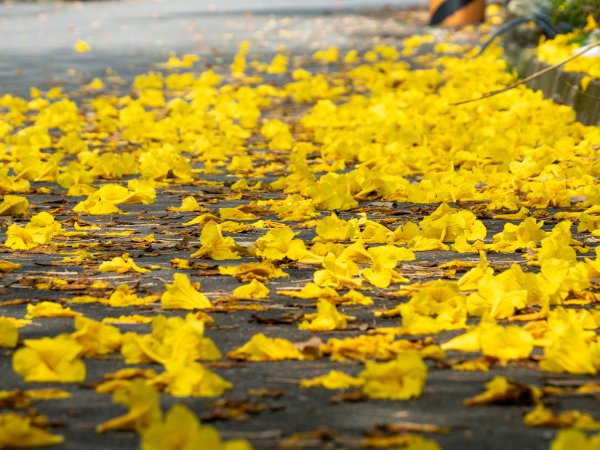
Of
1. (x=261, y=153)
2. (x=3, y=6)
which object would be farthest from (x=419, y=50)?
(x=3, y=6)

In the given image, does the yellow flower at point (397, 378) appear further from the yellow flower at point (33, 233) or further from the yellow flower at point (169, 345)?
the yellow flower at point (33, 233)

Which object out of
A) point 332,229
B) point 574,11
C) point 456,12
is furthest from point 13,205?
point 456,12

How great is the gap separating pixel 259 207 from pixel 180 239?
633 mm

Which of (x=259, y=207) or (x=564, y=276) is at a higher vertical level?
(x=259, y=207)

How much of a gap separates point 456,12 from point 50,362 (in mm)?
12863

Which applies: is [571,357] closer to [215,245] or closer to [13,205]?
[215,245]

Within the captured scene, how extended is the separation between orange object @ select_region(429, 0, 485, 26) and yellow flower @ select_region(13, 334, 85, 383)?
41.7 feet

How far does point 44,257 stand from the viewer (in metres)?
3.84

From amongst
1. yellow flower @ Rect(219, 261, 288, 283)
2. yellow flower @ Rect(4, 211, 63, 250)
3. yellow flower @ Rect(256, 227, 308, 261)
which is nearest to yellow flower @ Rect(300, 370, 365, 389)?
yellow flower @ Rect(219, 261, 288, 283)

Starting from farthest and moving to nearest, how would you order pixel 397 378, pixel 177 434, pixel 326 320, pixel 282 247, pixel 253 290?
pixel 282 247
pixel 253 290
pixel 326 320
pixel 397 378
pixel 177 434

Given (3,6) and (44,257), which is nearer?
(44,257)

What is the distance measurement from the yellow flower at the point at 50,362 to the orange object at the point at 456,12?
1270cm

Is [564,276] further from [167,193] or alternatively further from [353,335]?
[167,193]

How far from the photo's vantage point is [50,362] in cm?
254
